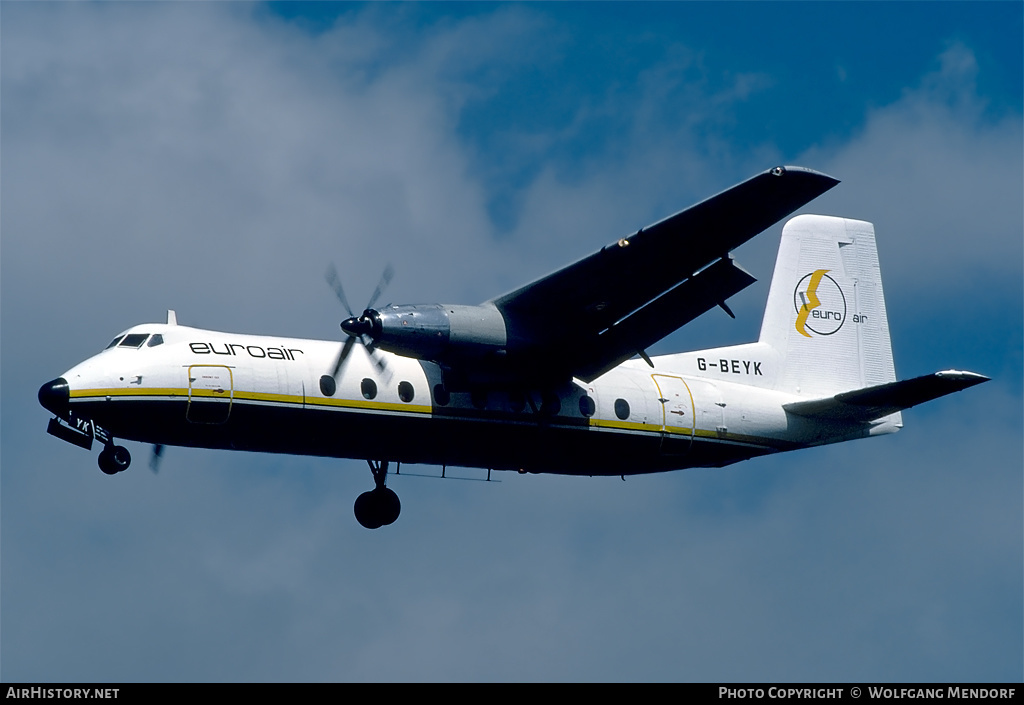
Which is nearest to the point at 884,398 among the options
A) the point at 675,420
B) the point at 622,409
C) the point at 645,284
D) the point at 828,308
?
the point at 828,308

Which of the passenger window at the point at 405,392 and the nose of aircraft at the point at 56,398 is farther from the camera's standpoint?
the passenger window at the point at 405,392

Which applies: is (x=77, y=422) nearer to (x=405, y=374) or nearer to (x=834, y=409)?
(x=405, y=374)

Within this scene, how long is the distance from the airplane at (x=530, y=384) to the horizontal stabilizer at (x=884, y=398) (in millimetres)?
38

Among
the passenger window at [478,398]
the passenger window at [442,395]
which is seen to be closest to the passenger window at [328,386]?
the passenger window at [442,395]

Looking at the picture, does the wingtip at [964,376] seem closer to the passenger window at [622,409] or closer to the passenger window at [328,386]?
the passenger window at [622,409]

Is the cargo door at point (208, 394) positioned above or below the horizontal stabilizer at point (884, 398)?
above

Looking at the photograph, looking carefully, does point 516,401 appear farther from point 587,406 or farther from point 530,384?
point 587,406

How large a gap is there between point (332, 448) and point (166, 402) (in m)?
2.89

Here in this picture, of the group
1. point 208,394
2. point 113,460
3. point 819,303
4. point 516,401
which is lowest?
point 113,460

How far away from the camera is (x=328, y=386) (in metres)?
24.2

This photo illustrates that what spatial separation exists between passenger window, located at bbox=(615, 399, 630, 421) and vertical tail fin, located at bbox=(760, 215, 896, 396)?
425 centimetres

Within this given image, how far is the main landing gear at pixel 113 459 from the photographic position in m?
23.6

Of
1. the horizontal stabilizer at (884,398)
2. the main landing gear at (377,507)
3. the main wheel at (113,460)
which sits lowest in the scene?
the main landing gear at (377,507)

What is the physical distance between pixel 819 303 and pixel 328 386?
35.7 ft
